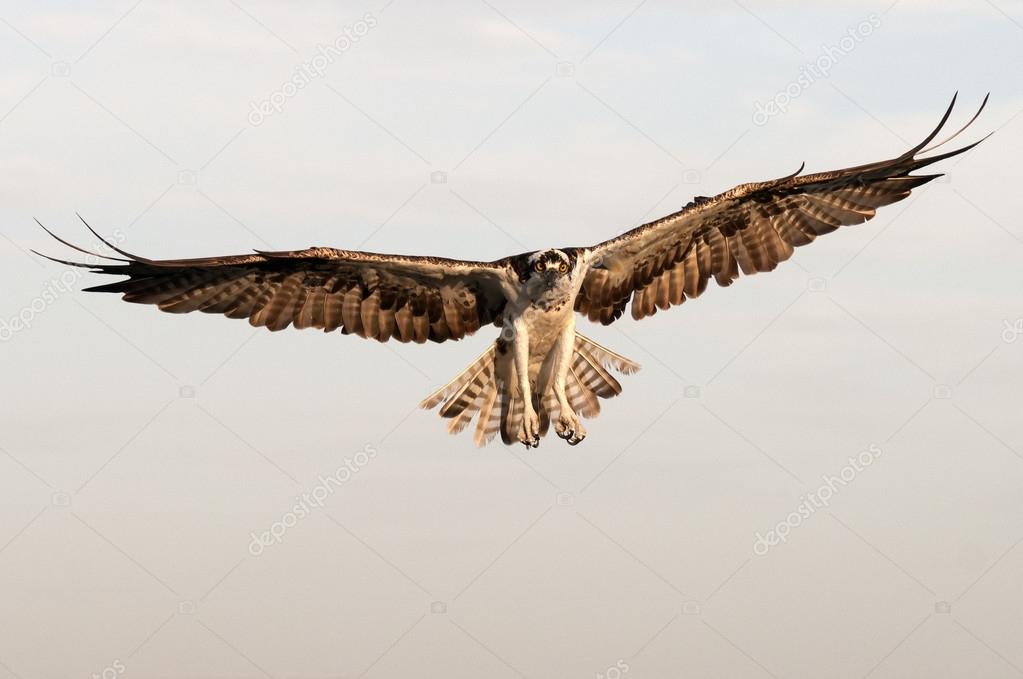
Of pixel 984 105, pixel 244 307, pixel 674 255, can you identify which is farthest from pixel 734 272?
pixel 244 307

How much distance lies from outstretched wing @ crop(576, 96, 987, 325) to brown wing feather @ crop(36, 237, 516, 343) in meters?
1.34

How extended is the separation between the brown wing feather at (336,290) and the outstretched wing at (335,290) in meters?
0.01

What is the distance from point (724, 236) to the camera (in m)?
19.5

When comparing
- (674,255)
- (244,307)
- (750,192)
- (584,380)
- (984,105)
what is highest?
(984,105)

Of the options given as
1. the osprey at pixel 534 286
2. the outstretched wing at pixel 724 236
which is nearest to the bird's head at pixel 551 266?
the osprey at pixel 534 286

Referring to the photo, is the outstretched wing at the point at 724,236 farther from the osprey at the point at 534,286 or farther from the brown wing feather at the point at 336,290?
the brown wing feather at the point at 336,290

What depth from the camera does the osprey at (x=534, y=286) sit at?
1842 cm

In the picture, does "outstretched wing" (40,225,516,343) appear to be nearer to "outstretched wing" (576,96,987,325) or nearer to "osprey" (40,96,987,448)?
"osprey" (40,96,987,448)

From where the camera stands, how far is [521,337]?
60.5 feet

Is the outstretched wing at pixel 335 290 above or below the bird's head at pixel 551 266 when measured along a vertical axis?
below

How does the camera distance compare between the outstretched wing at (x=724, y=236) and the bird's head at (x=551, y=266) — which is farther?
the outstretched wing at (x=724, y=236)

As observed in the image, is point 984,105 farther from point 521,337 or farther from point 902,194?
point 521,337

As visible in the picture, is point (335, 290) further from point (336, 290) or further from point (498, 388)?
point (498, 388)

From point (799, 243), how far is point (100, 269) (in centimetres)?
776
